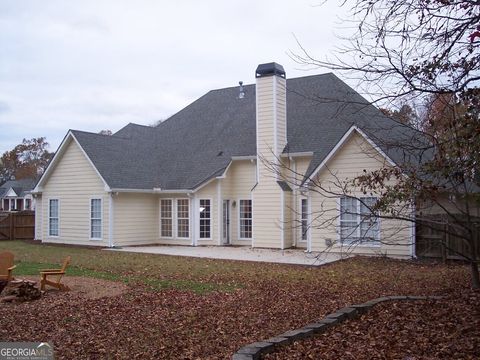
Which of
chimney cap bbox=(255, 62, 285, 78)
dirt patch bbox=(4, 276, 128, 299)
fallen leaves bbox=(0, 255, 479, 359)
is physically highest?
chimney cap bbox=(255, 62, 285, 78)

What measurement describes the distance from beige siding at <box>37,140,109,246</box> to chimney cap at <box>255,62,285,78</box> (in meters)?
9.21

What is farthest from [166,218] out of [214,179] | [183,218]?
[214,179]

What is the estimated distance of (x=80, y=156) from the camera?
26469mm

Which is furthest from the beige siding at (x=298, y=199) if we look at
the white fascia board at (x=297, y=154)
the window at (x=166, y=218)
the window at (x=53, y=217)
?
the window at (x=53, y=217)

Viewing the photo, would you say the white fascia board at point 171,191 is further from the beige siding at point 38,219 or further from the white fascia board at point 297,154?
the beige siding at point 38,219

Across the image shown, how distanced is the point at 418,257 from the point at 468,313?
10.9 meters

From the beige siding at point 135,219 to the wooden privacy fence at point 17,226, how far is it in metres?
10.1

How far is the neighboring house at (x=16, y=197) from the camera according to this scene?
78812mm

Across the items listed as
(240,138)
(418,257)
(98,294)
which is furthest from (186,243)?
(98,294)

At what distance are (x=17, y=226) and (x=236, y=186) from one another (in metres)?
15.1

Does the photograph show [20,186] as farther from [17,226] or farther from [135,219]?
[135,219]

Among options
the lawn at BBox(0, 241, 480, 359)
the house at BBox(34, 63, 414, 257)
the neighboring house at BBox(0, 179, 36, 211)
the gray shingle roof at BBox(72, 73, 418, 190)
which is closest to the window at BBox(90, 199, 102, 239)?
the house at BBox(34, 63, 414, 257)

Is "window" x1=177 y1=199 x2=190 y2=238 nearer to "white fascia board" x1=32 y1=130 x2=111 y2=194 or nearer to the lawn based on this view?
"white fascia board" x1=32 y1=130 x2=111 y2=194

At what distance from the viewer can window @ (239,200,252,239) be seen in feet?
84.7
